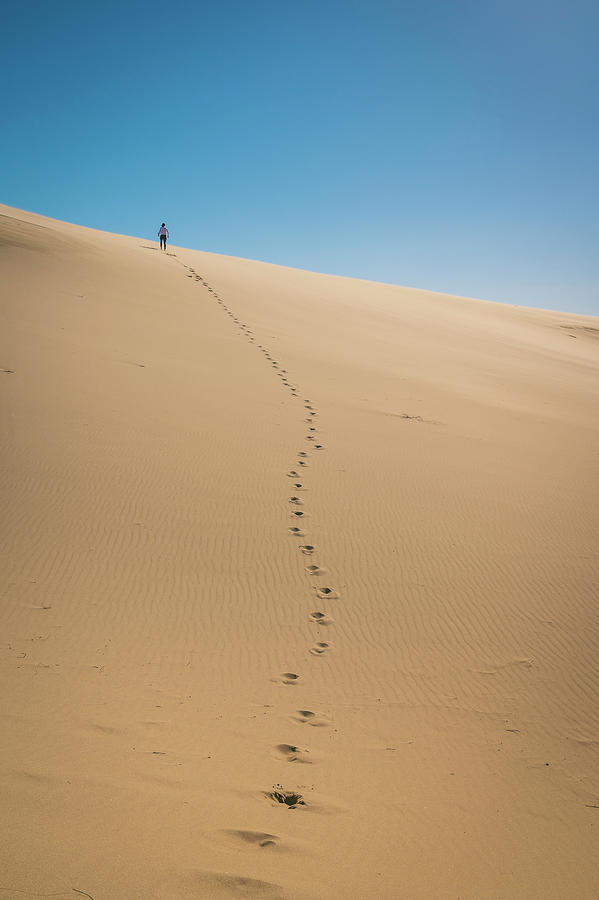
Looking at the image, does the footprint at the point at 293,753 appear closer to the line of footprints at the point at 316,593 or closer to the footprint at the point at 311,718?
the line of footprints at the point at 316,593

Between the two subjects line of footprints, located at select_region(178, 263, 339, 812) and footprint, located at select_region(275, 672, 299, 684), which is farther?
footprint, located at select_region(275, 672, 299, 684)

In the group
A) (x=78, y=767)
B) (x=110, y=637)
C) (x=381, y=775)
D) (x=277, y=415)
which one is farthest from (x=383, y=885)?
(x=277, y=415)

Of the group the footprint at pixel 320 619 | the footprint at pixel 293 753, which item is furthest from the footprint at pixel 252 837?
the footprint at pixel 320 619

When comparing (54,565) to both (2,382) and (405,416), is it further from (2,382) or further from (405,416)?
(405,416)

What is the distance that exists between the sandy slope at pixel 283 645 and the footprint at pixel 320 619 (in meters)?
0.03

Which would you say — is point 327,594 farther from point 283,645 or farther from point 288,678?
point 288,678

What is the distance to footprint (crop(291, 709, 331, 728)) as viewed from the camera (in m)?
2.38

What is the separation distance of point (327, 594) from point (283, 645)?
0.54 m

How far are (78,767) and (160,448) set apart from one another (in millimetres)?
3150

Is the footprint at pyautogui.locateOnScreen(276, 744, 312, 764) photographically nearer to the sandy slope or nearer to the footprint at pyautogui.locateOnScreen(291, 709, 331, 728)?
the sandy slope

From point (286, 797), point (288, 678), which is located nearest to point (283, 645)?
point (288, 678)

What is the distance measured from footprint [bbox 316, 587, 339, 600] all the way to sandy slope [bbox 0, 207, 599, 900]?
0.04m

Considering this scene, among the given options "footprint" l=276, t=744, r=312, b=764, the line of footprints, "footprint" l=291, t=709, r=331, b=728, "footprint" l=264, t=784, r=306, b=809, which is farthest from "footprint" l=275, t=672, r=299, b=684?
"footprint" l=264, t=784, r=306, b=809

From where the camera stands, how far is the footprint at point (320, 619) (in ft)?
10.1
